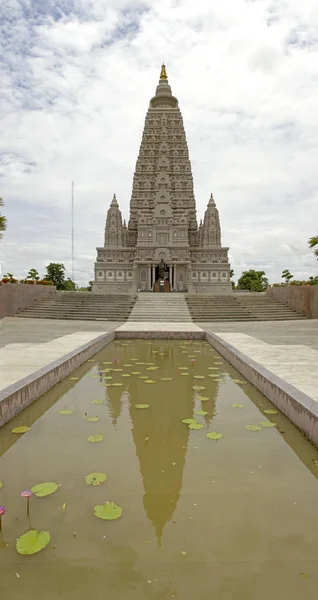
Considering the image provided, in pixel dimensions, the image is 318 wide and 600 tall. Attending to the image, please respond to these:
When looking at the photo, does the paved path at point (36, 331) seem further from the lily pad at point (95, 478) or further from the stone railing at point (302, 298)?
the stone railing at point (302, 298)

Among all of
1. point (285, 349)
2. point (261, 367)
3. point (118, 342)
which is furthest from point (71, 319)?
point (261, 367)

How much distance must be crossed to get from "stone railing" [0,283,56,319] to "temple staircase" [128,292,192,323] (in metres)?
6.49

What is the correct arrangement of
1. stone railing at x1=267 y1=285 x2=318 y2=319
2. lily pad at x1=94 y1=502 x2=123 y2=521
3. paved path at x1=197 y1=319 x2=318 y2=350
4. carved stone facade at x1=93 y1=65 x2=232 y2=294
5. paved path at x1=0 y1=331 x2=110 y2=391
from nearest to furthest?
lily pad at x1=94 y1=502 x2=123 y2=521, paved path at x1=0 y1=331 x2=110 y2=391, paved path at x1=197 y1=319 x2=318 y2=350, stone railing at x1=267 y1=285 x2=318 y2=319, carved stone facade at x1=93 y1=65 x2=232 y2=294

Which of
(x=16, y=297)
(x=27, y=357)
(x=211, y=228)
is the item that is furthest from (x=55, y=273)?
(x=27, y=357)

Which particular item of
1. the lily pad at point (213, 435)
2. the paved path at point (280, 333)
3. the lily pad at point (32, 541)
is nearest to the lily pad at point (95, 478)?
the lily pad at point (32, 541)

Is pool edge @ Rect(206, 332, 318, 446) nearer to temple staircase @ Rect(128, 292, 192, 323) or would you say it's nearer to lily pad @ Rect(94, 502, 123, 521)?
lily pad @ Rect(94, 502, 123, 521)

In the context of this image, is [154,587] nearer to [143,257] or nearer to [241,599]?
[241,599]

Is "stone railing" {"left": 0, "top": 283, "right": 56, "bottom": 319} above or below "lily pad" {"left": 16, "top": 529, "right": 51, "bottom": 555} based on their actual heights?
above

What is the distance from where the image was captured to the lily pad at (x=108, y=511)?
2.49 metres

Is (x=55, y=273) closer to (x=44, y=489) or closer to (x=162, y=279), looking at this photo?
(x=162, y=279)

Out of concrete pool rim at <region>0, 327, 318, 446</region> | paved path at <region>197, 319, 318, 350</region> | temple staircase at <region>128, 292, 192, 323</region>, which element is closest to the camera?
concrete pool rim at <region>0, 327, 318, 446</region>

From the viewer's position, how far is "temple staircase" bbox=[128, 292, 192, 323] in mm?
18984

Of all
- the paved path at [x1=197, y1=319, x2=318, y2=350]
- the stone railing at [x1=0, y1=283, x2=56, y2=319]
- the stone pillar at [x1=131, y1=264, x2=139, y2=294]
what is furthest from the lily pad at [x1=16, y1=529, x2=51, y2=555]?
the stone pillar at [x1=131, y1=264, x2=139, y2=294]

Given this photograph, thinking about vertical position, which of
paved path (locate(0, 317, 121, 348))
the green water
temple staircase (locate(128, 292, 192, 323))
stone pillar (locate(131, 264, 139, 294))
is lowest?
the green water
